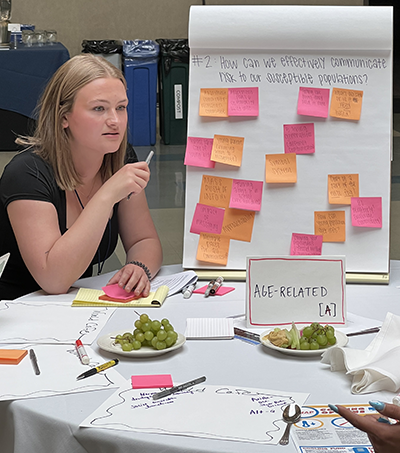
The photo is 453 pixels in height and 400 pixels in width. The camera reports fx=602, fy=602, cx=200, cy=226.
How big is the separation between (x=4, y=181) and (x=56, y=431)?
91 centimetres

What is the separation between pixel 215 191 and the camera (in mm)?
1819

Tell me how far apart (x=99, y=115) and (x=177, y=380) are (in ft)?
2.86

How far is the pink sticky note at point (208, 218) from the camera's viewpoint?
5.97 feet

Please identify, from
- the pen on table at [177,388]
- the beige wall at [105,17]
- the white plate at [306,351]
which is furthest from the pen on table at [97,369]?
the beige wall at [105,17]

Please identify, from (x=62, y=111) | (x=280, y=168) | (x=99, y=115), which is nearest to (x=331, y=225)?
(x=280, y=168)

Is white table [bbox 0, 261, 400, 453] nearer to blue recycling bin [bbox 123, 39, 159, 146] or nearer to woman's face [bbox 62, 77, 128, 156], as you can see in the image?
woman's face [bbox 62, 77, 128, 156]

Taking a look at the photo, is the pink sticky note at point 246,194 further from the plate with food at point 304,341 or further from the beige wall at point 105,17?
the beige wall at point 105,17

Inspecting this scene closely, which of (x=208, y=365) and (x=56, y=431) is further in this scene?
(x=208, y=365)

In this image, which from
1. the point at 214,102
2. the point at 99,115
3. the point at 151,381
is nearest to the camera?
the point at 151,381

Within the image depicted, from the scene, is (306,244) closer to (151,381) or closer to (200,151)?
(200,151)

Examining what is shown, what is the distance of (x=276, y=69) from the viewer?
1.79m

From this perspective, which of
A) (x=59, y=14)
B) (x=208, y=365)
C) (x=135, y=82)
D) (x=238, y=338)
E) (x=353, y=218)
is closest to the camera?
(x=208, y=365)

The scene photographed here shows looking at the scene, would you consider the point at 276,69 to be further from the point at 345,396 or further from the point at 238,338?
the point at 345,396

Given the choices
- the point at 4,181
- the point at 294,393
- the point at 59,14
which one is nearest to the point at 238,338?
the point at 294,393
